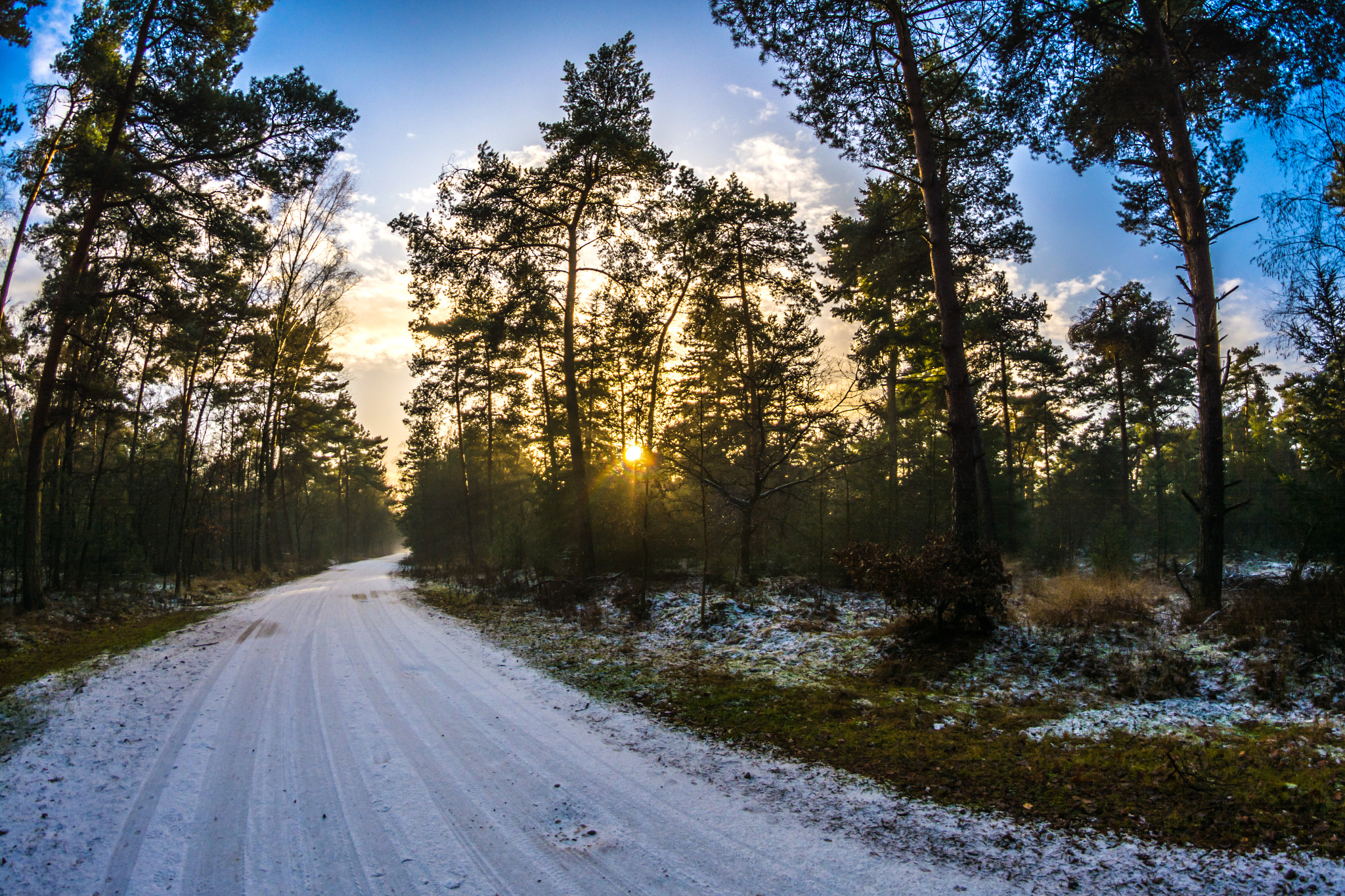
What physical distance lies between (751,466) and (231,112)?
43.1 feet

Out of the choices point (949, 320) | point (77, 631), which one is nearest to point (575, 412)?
point (949, 320)

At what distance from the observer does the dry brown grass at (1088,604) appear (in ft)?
26.8

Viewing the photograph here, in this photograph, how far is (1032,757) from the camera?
4.65 meters

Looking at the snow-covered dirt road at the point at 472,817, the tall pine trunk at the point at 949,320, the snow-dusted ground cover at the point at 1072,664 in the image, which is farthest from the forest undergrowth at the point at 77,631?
the tall pine trunk at the point at 949,320

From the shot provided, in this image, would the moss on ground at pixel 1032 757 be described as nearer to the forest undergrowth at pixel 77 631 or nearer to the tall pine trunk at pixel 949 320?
the tall pine trunk at pixel 949 320

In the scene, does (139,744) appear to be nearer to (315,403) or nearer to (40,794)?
(40,794)

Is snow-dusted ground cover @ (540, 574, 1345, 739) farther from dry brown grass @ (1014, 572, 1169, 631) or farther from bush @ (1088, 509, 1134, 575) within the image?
bush @ (1088, 509, 1134, 575)

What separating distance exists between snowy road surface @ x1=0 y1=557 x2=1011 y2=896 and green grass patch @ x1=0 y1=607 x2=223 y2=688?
6.81 ft

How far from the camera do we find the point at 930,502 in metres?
16.7

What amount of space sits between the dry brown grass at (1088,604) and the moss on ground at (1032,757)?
2.75 metres

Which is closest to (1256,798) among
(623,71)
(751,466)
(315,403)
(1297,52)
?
(1297,52)

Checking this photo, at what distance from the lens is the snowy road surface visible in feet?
10.5

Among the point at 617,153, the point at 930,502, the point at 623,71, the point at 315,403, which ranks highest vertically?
the point at 623,71

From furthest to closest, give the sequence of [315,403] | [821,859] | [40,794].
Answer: [315,403] < [40,794] < [821,859]
